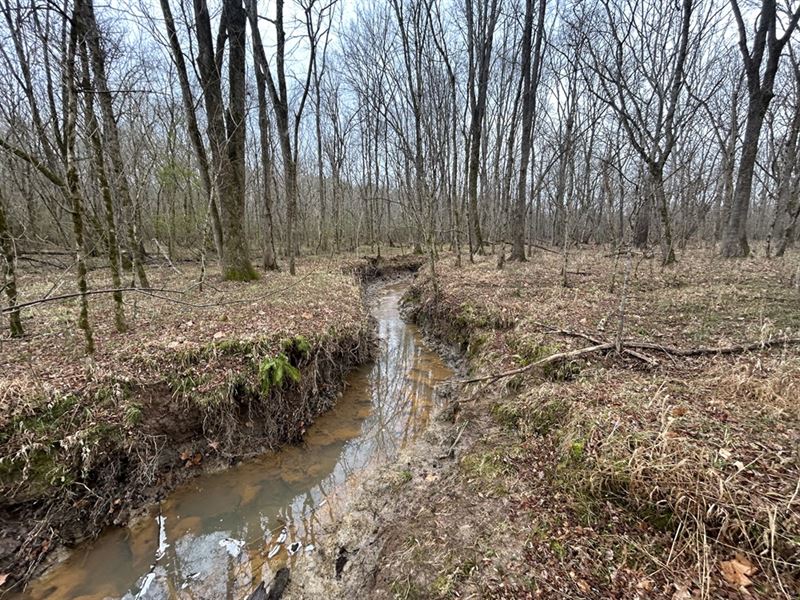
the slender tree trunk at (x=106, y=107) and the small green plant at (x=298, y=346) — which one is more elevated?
the slender tree trunk at (x=106, y=107)

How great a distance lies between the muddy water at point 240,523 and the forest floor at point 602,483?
0.46 m

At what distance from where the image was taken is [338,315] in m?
7.13

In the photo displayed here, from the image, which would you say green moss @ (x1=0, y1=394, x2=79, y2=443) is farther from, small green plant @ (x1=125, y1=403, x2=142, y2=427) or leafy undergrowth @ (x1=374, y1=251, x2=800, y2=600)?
leafy undergrowth @ (x1=374, y1=251, x2=800, y2=600)

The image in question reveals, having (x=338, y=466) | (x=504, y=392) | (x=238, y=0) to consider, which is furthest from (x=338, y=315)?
(x=238, y=0)

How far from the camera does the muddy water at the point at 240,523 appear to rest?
10.1 ft

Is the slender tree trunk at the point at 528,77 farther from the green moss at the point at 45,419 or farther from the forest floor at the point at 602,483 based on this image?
the green moss at the point at 45,419

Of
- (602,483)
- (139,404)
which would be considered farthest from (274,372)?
(602,483)

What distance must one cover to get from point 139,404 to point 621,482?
5046 millimetres

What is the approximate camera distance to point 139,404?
399cm

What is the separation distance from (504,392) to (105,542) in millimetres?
4930

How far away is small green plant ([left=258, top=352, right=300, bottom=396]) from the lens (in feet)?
15.6

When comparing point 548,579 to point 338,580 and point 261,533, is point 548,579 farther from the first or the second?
point 261,533

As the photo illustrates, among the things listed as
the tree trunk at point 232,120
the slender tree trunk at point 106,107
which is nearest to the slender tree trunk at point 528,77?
the tree trunk at point 232,120

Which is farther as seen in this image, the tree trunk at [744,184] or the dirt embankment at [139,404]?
the tree trunk at [744,184]
